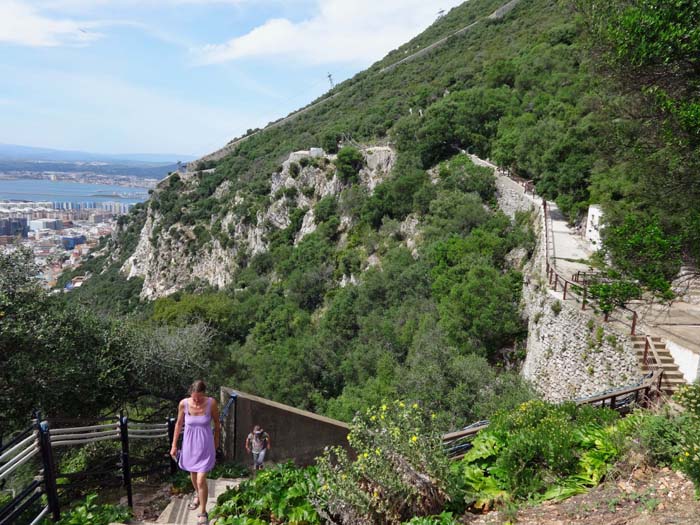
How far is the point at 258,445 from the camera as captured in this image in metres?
5.84

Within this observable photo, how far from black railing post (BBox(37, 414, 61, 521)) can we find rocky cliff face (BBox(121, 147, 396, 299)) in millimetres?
28646

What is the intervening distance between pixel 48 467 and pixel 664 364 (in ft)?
32.3

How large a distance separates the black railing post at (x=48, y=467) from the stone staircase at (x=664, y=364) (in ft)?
29.1

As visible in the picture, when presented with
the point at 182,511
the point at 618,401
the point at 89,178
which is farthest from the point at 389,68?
the point at 89,178

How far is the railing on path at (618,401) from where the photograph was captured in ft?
18.5

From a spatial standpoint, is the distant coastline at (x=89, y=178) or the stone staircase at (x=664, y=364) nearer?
the stone staircase at (x=664, y=364)

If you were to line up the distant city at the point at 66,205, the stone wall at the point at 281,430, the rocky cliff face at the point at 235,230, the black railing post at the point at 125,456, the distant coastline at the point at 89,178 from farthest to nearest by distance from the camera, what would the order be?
1. the distant coastline at the point at 89,178
2. the distant city at the point at 66,205
3. the rocky cliff face at the point at 235,230
4. the stone wall at the point at 281,430
5. the black railing post at the point at 125,456

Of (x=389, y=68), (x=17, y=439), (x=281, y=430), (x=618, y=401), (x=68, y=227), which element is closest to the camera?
(x=17, y=439)

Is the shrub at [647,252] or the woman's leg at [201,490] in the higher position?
the shrub at [647,252]

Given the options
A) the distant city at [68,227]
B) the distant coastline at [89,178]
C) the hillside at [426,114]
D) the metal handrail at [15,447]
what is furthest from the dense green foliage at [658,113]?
the distant coastline at [89,178]

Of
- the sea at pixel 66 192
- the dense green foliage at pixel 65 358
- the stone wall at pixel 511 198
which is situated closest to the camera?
the dense green foliage at pixel 65 358

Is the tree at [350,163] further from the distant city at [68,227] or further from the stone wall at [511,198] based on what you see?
the distant city at [68,227]

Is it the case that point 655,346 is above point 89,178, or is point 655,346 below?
below

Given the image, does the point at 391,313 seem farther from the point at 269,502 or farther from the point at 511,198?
the point at 269,502
